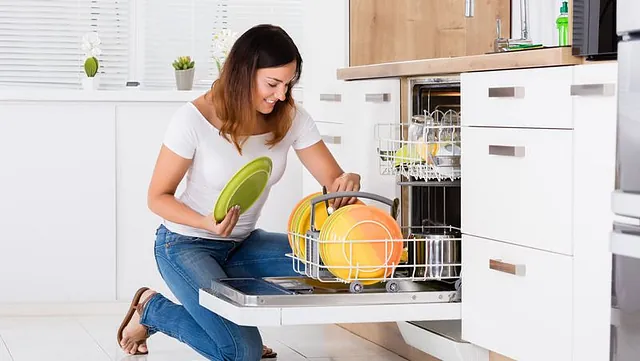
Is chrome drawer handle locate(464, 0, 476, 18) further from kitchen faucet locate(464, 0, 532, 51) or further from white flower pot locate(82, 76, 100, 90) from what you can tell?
white flower pot locate(82, 76, 100, 90)

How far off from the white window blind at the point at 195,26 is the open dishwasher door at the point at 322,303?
8.01 ft

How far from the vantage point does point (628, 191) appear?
5.27 feet

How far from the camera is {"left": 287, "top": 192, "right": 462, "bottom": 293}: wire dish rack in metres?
2.53

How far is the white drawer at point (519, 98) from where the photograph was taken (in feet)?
7.54

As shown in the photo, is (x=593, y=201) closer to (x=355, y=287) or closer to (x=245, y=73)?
(x=355, y=287)

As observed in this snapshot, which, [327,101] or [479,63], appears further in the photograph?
[327,101]

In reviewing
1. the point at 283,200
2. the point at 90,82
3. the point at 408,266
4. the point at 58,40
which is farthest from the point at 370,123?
the point at 58,40

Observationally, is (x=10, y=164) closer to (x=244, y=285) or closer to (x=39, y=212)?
(x=39, y=212)

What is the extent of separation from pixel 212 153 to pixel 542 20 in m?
1.15

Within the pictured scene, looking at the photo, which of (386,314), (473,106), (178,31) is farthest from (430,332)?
(178,31)

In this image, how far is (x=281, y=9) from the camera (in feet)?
16.6

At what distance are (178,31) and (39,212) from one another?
1149 millimetres

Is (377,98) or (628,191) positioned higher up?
(377,98)

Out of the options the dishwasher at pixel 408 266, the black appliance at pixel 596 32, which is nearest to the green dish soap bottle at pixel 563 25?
the dishwasher at pixel 408 266
